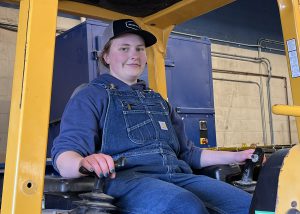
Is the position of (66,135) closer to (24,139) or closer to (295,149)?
(24,139)

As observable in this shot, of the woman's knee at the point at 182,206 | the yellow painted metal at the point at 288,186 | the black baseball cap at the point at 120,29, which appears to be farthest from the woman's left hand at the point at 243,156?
the yellow painted metal at the point at 288,186

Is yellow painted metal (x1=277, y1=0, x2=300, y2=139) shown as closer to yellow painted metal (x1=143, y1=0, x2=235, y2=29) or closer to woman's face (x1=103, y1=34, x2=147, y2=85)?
yellow painted metal (x1=143, y1=0, x2=235, y2=29)

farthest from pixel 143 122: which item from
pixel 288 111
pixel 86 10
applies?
pixel 288 111

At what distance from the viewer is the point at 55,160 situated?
1815 mm

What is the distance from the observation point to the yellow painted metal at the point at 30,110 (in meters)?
1.27

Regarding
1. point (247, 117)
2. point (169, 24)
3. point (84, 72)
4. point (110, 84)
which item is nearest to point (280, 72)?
point (247, 117)

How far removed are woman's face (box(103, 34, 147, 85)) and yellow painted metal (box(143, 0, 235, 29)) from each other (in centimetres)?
36

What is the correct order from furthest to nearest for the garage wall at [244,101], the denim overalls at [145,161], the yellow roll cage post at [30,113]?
1. the garage wall at [244,101]
2. the denim overalls at [145,161]
3. the yellow roll cage post at [30,113]

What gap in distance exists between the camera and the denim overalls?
5.81 ft

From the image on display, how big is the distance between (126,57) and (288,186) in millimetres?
1290

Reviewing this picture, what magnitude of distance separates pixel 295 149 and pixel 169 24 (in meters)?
1.58

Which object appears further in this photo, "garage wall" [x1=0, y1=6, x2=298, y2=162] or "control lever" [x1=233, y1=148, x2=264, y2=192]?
"garage wall" [x1=0, y1=6, x2=298, y2=162]

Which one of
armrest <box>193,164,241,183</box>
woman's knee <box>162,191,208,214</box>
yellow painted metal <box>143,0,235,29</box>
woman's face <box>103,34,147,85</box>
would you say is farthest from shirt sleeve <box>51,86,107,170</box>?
yellow painted metal <box>143,0,235,29</box>

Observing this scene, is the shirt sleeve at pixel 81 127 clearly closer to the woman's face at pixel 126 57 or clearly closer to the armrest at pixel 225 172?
the woman's face at pixel 126 57
